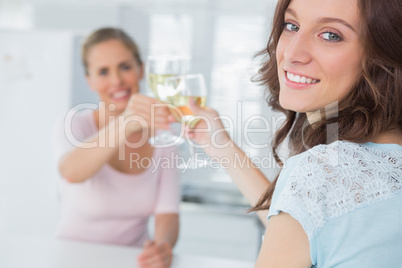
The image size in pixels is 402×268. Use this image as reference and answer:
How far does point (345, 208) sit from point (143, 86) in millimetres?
3199

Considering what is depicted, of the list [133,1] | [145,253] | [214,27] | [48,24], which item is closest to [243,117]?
[214,27]

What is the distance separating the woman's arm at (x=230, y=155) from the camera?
1389mm

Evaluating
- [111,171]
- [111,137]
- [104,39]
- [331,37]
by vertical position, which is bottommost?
[111,171]

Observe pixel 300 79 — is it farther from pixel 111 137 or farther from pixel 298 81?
pixel 111 137

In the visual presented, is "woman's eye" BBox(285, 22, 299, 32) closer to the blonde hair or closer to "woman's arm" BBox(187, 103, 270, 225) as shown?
"woman's arm" BBox(187, 103, 270, 225)

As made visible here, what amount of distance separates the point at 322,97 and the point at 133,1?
308cm

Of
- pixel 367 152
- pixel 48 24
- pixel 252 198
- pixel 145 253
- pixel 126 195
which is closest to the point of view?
pixel 367 152

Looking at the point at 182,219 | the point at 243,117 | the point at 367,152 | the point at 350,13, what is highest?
the point at 350,13

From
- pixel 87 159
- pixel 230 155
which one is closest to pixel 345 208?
pixel 230 155

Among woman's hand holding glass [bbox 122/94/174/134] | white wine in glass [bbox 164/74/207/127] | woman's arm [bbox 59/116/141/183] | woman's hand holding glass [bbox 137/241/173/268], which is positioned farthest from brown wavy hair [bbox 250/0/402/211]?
woman's arm [bbox 59/116/141/183]

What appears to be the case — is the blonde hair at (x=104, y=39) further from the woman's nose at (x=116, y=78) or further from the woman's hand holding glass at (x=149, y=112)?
the woman's hand holding glass at (x=149, y=112)

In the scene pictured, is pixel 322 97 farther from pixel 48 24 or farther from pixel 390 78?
pixel 48 24

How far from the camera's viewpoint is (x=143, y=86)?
3.92 metres

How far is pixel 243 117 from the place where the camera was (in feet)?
12.4
